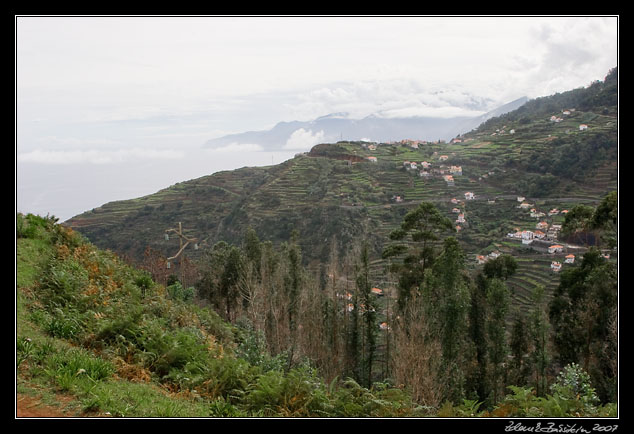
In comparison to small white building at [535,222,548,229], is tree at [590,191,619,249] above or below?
above

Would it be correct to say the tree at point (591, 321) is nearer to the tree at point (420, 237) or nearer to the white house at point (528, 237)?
the tree at point (420, 237)

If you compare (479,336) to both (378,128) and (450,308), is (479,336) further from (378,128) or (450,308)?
(378,128)

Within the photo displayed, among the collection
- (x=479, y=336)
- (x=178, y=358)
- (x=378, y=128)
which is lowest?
(x=479, y=336)

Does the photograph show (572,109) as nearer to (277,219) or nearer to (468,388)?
(277,219)

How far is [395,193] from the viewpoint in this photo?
177ft

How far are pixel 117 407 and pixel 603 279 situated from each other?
58.7ft

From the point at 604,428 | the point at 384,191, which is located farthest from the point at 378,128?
the point at 604,428

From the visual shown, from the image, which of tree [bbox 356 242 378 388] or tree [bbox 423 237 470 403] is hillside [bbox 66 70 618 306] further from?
tree [bbox 423 237 470 403]

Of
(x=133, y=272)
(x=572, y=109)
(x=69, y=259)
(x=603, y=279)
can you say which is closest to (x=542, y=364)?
(x=603, y=279)

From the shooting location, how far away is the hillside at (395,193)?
4272 cm

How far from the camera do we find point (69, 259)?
8000 mm

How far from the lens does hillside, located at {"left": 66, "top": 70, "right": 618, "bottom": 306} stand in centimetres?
4272

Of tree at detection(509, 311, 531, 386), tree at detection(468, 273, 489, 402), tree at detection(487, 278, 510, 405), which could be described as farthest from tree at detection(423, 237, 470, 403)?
tree at detection(509, 311, 531, 386)

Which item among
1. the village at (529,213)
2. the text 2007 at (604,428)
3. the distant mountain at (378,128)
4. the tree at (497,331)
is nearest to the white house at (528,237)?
the village at (529,213)
